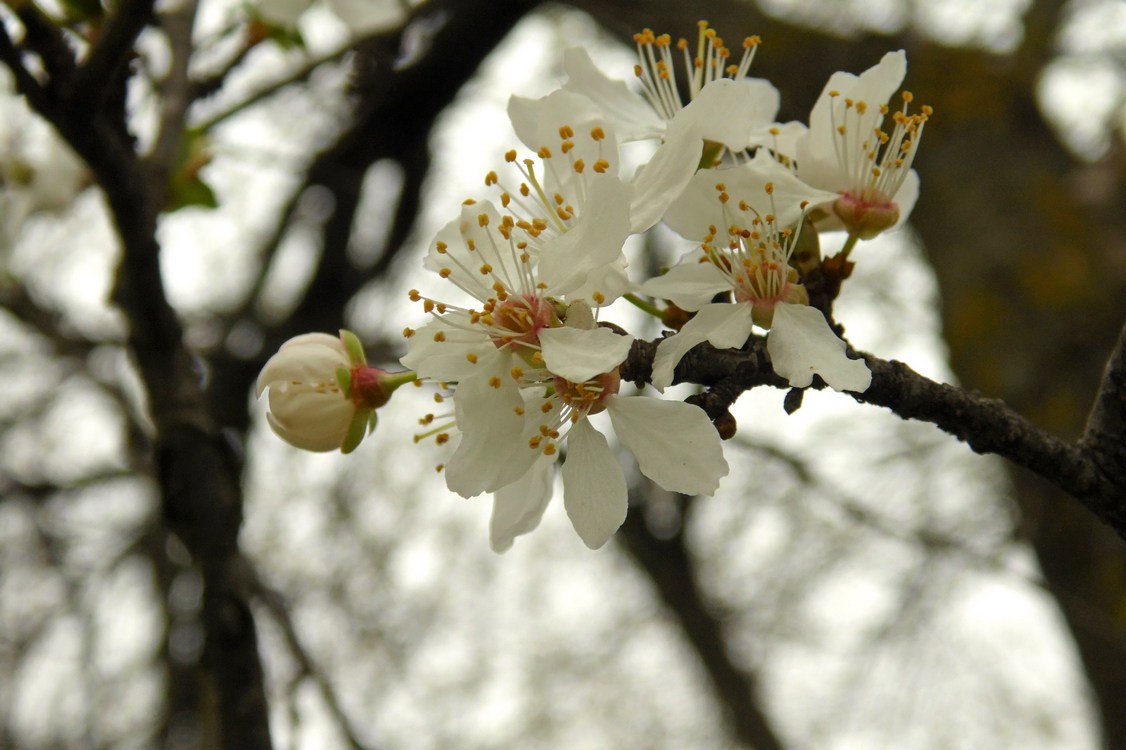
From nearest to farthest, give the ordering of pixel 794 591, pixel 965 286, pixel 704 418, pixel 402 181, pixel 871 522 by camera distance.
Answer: pixel 704 418, pixel 871 522, pixel 965 286, pixel 402 181, pixel 794 591

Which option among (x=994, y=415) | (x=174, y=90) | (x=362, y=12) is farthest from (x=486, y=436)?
(x=362, y=12)

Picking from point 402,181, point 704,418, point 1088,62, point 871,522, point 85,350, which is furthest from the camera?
point 1088,62

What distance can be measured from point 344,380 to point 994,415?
617 mm

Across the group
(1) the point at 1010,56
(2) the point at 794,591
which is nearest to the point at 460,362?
(1) the point at 1010,56

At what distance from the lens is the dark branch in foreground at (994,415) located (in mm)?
884

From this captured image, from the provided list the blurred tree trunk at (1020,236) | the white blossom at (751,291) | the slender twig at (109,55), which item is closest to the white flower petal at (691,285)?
the white blossom at (751,291)

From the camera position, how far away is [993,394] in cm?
264

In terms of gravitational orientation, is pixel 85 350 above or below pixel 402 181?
below

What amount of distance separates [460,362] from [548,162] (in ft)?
0.78

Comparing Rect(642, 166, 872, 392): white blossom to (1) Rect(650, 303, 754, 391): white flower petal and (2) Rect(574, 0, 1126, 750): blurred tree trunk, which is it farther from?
(2) Rect(574, 0, 1126, 750): blurred tree trunk

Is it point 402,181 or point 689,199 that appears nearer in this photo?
point 689,199

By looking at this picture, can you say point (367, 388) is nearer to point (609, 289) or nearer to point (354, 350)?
point (354, 350)

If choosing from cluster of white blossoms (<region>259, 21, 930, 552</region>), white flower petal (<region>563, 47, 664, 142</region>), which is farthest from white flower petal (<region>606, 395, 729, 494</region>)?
white flower petal (<region>563, 47, 664, 142</region>)

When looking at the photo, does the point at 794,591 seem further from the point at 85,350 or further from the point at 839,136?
the point at 839,136
